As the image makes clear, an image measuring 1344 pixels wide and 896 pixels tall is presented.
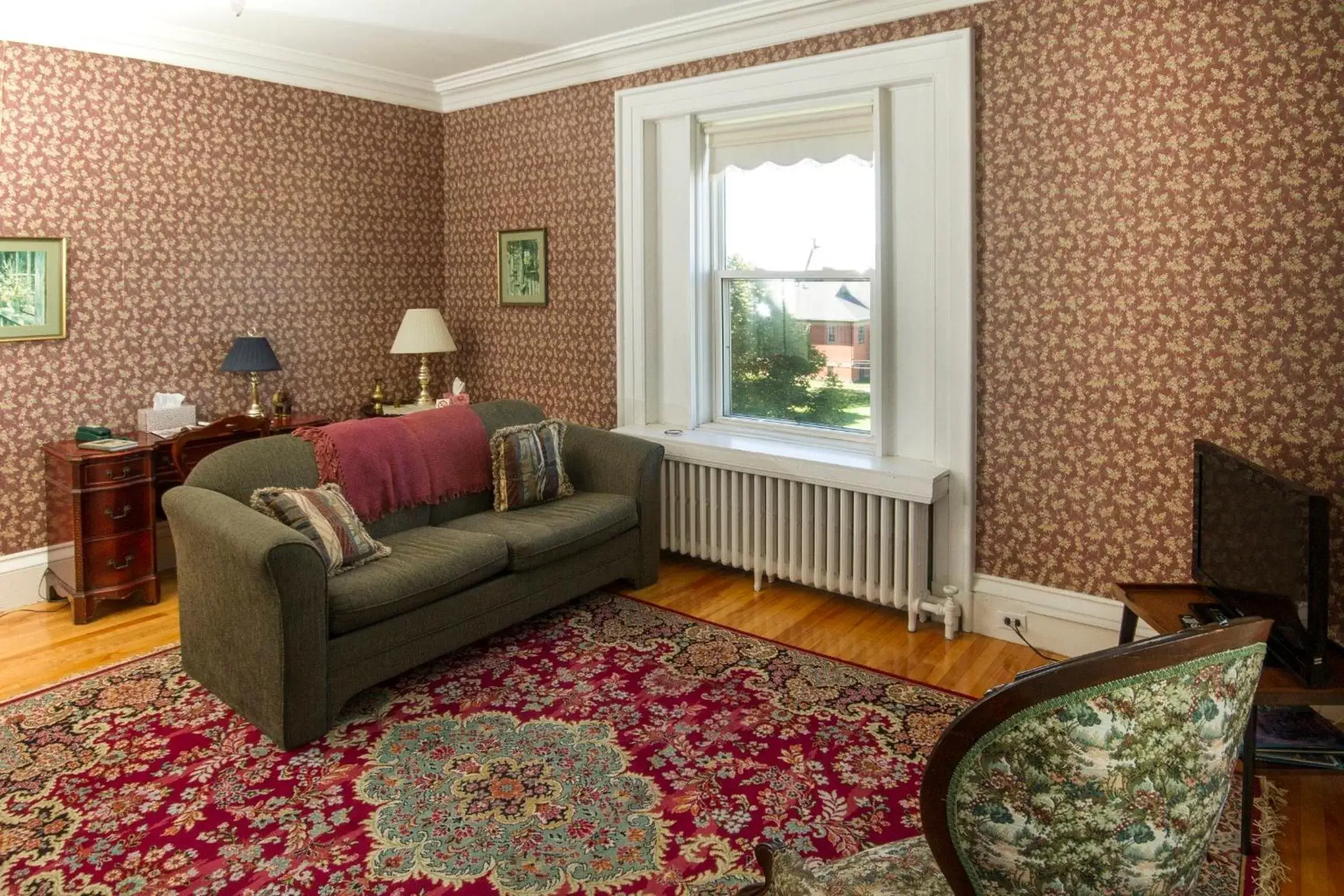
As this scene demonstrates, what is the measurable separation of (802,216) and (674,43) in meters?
1.10

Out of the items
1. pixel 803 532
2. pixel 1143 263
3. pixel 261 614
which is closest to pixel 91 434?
pixel 261 614

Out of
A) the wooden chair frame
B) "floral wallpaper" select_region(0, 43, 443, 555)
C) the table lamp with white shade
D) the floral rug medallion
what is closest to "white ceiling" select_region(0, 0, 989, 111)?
"floral wallpaper" select_region(0, 43, 443, 555)

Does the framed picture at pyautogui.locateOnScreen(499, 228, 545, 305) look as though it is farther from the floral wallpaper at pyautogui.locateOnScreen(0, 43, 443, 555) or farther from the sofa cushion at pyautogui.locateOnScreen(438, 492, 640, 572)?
the sofa cushion at pyautogui.locateOnScreen(438, 492, 640, 572)

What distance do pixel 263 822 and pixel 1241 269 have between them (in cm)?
359

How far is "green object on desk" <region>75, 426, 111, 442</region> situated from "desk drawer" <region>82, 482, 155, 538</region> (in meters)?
0.30

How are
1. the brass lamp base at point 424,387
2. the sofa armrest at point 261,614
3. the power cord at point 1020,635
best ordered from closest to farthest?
the sofa armrest at point 261,614 → the power cord at point 1020,635 → the brass lamp base at point 424,387

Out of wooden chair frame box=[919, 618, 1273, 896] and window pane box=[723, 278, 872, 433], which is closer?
wooden chair frame box=[919, 618, 1273, 896]

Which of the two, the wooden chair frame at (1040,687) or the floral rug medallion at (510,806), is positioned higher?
the wooden chair frame at (1040,687)

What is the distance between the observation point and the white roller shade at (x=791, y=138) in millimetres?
4191

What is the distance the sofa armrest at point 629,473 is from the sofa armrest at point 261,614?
1.70 metres

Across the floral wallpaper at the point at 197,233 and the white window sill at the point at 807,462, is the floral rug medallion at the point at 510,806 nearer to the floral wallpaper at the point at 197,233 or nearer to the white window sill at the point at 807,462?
the white window sill at the point at 807,462

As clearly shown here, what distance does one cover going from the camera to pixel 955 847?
1.35m

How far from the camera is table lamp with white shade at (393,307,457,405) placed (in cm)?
532

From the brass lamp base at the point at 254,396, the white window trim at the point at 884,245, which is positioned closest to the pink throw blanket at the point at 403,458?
the brass lamp base at the point at 254,396
